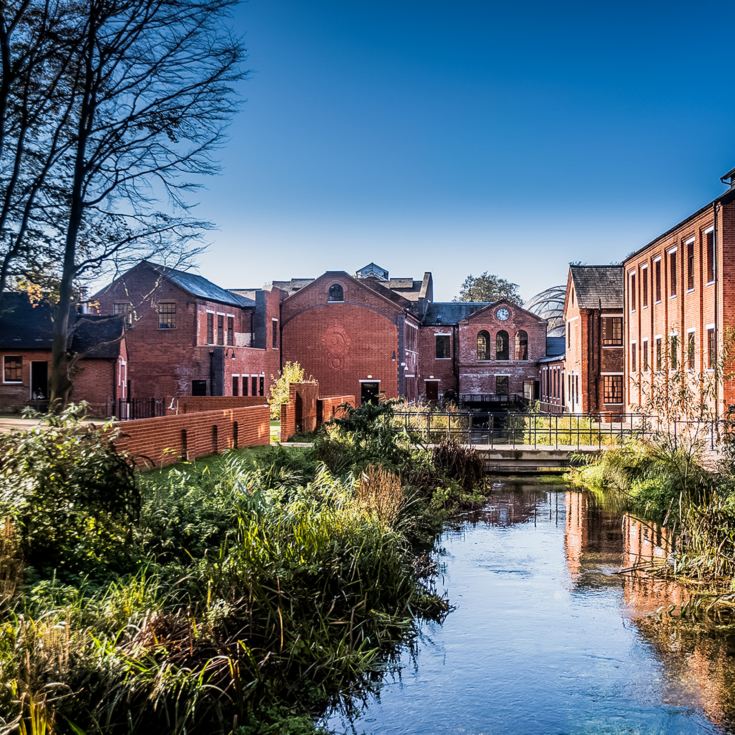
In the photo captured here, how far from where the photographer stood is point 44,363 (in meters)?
37.0

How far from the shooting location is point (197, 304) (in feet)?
129

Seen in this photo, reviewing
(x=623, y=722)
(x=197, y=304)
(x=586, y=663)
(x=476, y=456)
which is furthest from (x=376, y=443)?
(x=197, y=304)

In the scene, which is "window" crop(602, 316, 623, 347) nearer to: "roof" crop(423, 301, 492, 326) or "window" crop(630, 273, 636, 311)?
"window" crop(630, 273, 636, 311)

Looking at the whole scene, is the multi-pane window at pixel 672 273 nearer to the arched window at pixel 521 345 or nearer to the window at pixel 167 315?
the window at pixel 167 315

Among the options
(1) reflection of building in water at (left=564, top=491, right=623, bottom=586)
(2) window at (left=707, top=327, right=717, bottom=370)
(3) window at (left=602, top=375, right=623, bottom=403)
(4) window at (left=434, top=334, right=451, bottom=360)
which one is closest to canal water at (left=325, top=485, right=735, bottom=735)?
(1) reflection of building in water at (left=564, top=491, right=623, bottom=586)

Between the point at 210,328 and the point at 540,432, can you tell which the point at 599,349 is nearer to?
the point at 540,432

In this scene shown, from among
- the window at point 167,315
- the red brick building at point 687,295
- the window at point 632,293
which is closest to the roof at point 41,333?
the window at point 167,315

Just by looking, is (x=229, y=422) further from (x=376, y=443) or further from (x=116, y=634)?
(x=116, y=634)

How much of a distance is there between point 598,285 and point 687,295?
1309 cm

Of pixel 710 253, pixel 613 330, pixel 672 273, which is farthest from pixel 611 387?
pixel 710 253

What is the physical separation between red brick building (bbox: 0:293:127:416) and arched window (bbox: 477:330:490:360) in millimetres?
25779

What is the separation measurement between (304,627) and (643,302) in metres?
30.5

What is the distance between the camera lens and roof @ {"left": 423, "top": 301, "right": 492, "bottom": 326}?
5622 centimetres

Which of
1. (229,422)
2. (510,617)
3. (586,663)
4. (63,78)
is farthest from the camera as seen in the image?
(229,422)
